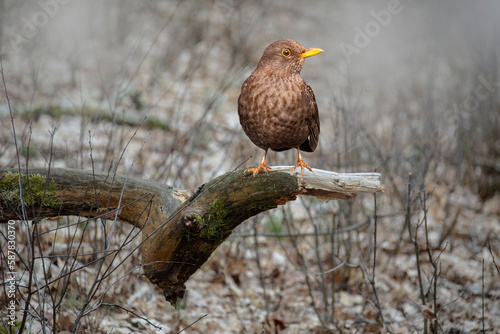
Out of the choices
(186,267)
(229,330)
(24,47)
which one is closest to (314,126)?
(186,267)

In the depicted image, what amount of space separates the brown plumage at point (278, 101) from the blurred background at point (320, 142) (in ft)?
2.38

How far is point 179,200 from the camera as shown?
2914 millimetres

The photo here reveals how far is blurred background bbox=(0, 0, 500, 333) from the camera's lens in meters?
4.21

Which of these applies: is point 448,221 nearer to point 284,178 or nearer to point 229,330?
point 229,330

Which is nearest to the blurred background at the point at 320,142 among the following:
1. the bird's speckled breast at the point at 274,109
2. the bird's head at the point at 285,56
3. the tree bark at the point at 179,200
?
the tree bark at the point at 179,200

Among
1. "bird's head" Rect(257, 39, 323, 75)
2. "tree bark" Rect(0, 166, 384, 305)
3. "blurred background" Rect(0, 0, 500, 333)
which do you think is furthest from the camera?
"blurred background" Rect(0, 0, 500, 333)

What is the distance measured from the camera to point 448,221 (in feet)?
22.4

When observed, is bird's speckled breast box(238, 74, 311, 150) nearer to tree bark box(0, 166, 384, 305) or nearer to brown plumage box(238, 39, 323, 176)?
brown plumage box(238, 39, 323, 176)

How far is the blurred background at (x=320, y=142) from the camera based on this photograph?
4.21 m

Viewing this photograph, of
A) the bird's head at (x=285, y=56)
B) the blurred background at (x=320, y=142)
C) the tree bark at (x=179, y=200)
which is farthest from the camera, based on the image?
the blurred background at (x=320, y=142)

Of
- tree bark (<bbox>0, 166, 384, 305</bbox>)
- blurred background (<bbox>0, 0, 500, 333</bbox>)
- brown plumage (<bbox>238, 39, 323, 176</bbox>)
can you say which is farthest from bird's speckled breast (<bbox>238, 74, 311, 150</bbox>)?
blurred background (<bbox>0, 0, 500, 333</bbox>)

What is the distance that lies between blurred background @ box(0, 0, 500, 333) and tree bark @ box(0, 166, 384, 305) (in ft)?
1.43

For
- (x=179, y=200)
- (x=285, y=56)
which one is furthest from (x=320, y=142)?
(x=179, y=200)

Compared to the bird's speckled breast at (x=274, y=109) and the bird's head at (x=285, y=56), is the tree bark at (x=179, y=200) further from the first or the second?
the bird's head at (x=285, y=56)
